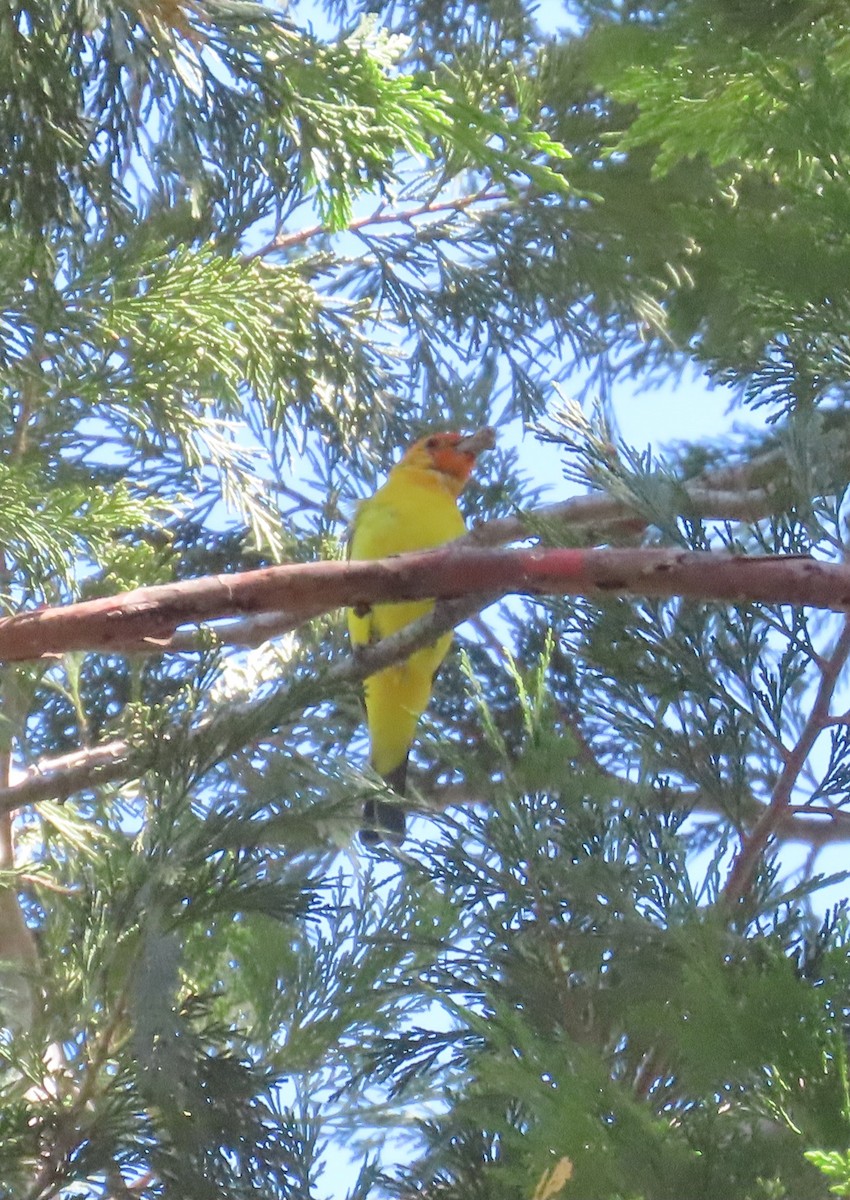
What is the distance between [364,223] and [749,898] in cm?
184

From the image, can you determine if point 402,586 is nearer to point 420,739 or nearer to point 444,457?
point 420,739

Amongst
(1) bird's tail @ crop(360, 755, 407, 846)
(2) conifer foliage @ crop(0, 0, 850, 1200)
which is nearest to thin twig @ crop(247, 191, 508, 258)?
(2) conifer foliage @ crop(0, 0, 850, 1200)

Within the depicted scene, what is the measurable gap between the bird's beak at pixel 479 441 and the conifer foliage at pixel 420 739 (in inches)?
Result: 7.0

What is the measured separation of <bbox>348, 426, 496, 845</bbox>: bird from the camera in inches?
122

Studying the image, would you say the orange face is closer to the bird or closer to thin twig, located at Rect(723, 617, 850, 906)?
the bird

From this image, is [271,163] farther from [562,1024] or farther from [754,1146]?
[754,1146]

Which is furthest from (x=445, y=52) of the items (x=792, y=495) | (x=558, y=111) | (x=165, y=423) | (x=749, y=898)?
(x=749, y=898)

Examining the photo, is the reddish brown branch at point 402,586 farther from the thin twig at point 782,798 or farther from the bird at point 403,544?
the bird at point 403,544

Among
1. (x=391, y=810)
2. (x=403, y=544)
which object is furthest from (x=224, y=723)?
(x=403, y=544)

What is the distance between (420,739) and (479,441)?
0.73 metres

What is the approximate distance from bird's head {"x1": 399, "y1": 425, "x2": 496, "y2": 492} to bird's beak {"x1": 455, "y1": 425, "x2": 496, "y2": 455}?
38 mm

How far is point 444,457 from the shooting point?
338 cm

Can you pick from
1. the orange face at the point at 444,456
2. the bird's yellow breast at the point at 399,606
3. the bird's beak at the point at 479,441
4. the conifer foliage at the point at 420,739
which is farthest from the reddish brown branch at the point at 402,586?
the orange face at the point at 444,456

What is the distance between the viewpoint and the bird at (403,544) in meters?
3.09
